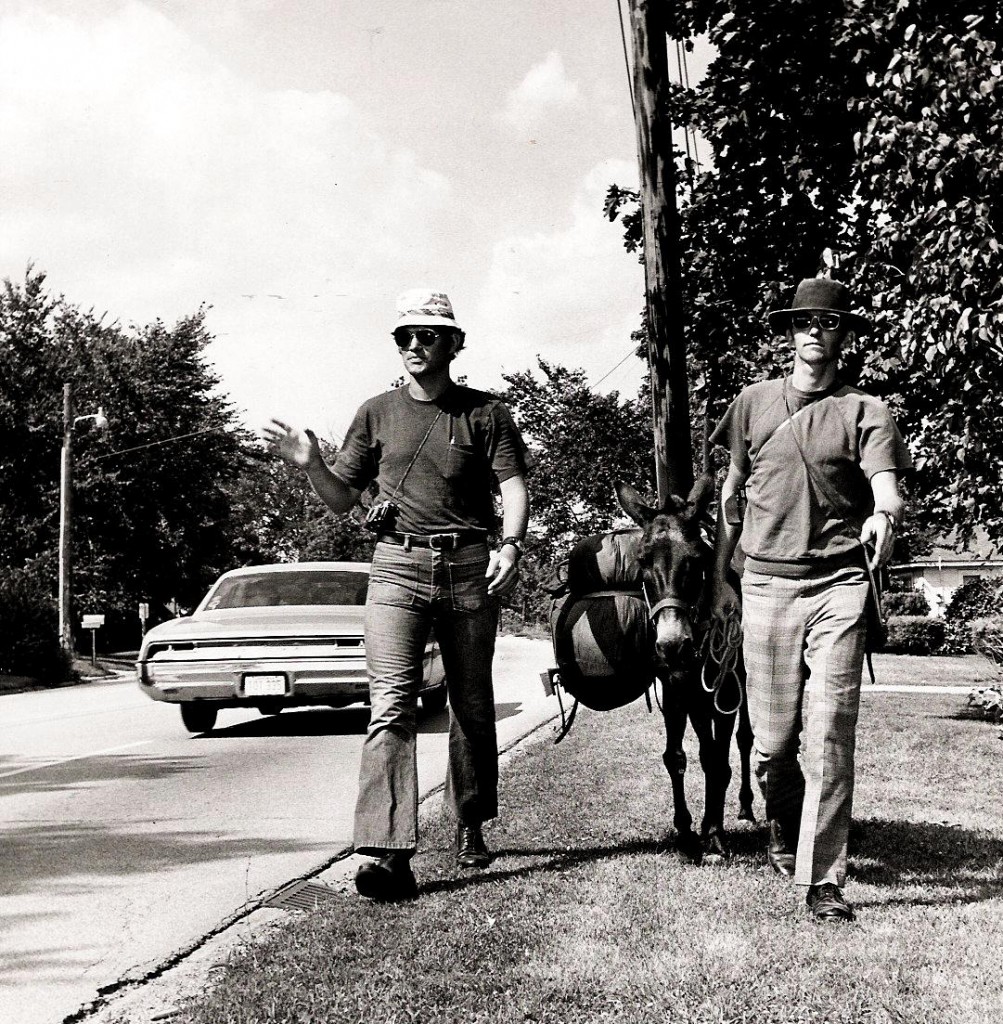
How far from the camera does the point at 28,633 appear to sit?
27.2 metres

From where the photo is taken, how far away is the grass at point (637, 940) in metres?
3.52

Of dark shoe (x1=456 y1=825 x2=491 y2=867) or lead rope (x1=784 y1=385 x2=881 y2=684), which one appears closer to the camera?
lead rope (x1=784 y1=385 x2=881 y2=684)

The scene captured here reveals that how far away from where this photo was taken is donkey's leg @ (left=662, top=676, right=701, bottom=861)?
5.44 meters

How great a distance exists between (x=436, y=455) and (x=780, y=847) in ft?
6.93

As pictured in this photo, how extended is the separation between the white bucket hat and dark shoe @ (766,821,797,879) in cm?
241

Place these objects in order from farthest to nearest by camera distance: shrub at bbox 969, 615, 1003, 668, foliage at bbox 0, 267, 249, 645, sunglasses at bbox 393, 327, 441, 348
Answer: foliage at bbox 0, 267, 249, 645, shrub at bbox 969, 615, 1003, 668, sunglasses at bbox 393, 327, 441, 348

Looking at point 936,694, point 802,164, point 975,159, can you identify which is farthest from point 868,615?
point 936,694

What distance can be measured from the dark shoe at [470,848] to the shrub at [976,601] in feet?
26.2

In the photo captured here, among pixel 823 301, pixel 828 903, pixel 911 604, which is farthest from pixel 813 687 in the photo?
pixel 911 604

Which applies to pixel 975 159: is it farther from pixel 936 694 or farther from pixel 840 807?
pixel 936 694

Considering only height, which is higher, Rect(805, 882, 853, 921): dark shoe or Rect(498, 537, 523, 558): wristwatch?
Rect(498, 537, 523, 558): wristwatch

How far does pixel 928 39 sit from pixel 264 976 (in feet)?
27.9

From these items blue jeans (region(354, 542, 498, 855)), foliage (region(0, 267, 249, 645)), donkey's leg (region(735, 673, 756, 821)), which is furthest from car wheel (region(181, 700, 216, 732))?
foliage (region(0, 267, 249, 645))

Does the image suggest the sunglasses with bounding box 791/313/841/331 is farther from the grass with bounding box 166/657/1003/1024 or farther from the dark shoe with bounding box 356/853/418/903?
the dark shoe with bounding box 356/853/418/903
